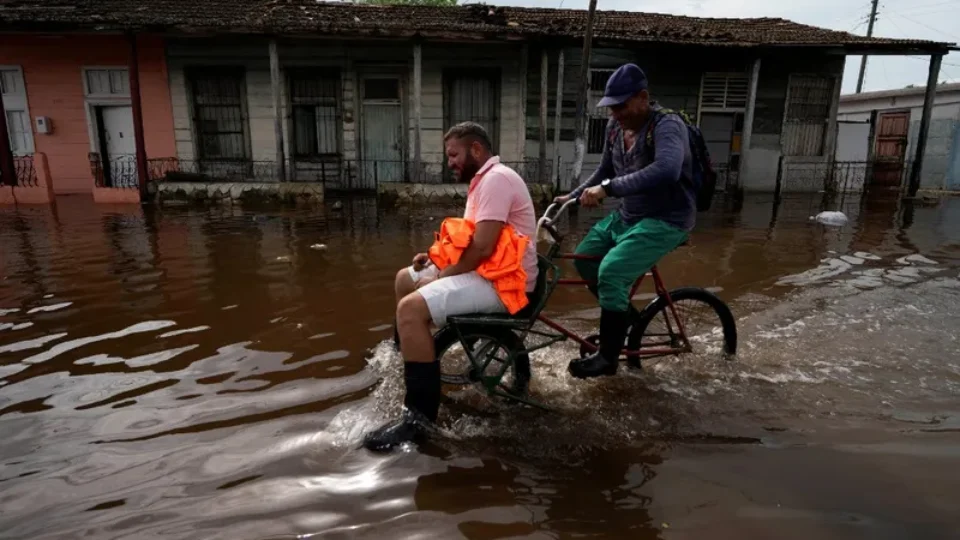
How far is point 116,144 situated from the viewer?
14898 millimetres

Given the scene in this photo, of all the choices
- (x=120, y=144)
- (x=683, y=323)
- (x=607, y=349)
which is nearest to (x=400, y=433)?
(x=607, y=349)

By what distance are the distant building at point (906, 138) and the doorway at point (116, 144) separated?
1953cm

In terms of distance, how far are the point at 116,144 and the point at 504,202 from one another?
51.0 feet

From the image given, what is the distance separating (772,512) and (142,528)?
2.64 m

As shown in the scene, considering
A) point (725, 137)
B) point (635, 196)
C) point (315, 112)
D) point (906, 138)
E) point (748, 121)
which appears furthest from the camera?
point (906, 138)

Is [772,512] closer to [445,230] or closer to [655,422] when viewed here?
[655,422]

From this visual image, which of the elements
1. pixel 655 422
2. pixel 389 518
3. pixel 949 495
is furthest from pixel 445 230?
pixel 949 495

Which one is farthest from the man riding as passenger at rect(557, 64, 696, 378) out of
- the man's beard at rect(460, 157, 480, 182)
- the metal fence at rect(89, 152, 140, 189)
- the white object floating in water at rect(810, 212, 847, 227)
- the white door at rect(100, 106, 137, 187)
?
the white door at rect(100, 106, 137, 187)

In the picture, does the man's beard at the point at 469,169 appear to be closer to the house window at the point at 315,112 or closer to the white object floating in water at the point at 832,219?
the white object floating in water at the point at 832,219

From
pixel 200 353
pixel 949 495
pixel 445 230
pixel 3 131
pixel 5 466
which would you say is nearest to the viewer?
pixel 949 495

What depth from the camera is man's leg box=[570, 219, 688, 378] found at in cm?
340

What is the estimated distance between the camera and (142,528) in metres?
2.35

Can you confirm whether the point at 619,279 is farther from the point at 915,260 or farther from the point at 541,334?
the point at 915,260

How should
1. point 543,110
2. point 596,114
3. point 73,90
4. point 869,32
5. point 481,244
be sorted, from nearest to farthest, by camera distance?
point 481,244 < point 543,110 < point 73,90 < point 596,114 < point 869,32
